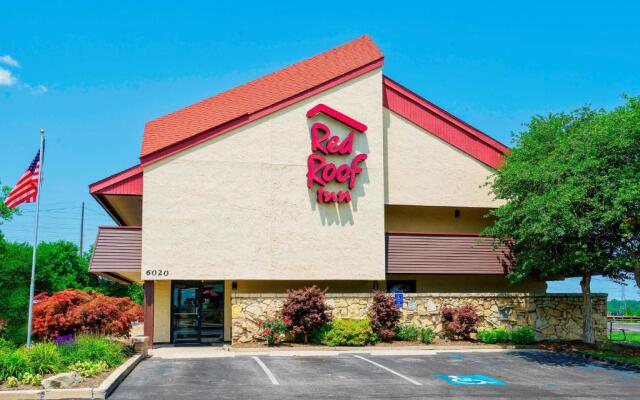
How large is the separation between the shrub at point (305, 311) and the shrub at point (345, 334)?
320mm

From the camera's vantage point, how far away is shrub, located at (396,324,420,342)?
24625mm

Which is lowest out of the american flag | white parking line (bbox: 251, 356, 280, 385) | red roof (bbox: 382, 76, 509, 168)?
white parking line (bbox: 251, 356, 280, 385)

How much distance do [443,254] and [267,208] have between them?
7833 mm

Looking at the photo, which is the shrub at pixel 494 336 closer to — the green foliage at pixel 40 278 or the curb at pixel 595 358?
the curb at pixel 595 358

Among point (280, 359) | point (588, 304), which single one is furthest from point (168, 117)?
point (588, 304)

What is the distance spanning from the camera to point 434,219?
2959 cm

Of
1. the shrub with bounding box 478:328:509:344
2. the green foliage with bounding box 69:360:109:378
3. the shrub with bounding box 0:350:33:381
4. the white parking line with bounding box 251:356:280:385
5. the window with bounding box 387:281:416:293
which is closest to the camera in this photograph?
the shrub with bounding box 0:350:33:381

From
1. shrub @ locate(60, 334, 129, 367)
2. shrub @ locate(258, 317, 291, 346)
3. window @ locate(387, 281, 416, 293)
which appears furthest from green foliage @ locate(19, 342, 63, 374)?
window @ locate(387, 281, 416, 293)

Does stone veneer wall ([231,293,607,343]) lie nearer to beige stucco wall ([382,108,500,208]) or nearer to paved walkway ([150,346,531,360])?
paved walkway ([150,346,531,360])

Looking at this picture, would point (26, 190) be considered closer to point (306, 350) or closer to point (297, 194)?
point (297, 194)

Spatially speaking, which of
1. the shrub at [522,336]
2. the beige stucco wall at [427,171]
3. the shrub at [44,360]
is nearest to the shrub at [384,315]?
the beige stucco wall at [427,171]

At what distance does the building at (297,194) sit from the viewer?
2381 cm

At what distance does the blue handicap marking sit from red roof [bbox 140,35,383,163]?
12836 millimetres

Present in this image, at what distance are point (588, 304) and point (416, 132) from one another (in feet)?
32.5
